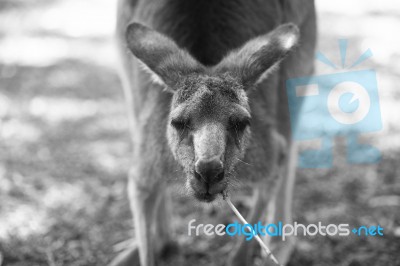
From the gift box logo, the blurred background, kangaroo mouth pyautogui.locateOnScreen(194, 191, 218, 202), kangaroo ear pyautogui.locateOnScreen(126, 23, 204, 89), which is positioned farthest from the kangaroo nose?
the gift box logo

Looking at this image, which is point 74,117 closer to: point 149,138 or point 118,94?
point 118,94

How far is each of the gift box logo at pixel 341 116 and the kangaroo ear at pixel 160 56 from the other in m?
1.70

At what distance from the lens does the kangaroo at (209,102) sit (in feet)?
8.23

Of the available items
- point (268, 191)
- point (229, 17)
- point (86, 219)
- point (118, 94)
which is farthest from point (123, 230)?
point (118, 94)

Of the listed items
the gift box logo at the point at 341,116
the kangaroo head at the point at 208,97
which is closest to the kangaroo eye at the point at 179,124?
the kangaroo head at the point at 208,97

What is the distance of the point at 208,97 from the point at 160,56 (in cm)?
47

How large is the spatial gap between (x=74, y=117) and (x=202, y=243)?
7.71 ft

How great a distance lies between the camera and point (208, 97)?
2.52 meters

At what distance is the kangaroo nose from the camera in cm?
224

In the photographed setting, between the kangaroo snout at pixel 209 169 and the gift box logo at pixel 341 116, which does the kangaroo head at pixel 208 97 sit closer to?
the kangaroo snout at pixel 209 169

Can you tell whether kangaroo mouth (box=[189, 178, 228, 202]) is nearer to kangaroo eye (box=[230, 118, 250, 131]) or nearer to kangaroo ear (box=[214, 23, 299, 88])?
kangaroo eye (box=[230, 118, 250, 131])

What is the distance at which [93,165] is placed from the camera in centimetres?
459

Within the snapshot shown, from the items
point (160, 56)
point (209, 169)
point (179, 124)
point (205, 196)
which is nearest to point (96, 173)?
point (160, 56)

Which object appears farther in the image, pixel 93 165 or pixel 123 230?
pixel 93 165
